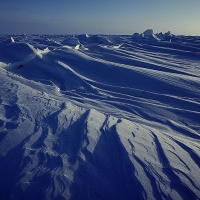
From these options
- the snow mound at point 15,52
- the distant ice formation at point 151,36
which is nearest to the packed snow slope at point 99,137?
the snow mound at point 15,52

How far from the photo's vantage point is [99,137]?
3.73 meters

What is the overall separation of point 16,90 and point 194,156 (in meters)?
4.22

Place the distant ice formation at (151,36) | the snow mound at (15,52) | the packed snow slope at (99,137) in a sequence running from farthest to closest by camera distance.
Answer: the distant ice formation at (151,36)
the snow mound at (15,52)
the packed snow slope at (99,137)

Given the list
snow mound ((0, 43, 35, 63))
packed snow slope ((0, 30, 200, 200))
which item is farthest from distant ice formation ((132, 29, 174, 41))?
packed snow slope ((0, 30, 200, 200))

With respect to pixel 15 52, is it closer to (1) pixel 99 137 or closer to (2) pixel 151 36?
(1) pixel 99 137

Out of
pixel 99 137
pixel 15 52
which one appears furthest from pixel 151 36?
pixel 99 137

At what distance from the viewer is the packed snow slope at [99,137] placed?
275cm

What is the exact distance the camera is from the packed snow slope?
2.75 meters

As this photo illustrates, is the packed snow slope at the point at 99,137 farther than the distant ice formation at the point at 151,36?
No

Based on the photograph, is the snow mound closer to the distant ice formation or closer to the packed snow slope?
the packed snow slope

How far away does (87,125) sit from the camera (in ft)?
13.2

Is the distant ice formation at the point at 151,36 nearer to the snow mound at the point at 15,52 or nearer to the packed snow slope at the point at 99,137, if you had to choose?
the snow mound at the point at 15,52

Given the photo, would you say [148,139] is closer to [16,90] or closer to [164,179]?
[164,179]

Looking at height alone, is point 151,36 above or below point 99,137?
below
